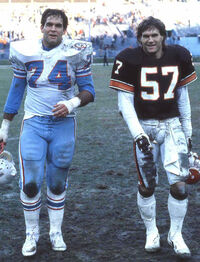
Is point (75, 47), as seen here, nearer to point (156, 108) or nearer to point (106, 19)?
point (156, 108)

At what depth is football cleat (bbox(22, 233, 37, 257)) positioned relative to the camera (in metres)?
3.73

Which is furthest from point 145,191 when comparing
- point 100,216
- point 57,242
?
point 100,216

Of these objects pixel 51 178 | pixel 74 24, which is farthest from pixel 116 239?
pixel 74 24

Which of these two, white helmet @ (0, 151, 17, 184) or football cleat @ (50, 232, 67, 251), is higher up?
white helmet @ (0, 151, 17, 184)

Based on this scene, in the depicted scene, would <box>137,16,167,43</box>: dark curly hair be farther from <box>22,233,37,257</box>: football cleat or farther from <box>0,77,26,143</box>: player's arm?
<box>22,233,37,257</box>: football cleat

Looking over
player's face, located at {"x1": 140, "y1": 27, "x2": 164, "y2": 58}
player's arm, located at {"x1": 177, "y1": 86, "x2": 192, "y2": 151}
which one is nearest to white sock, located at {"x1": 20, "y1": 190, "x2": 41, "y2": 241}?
player's arm, located at {"x1": 177, "y1": 86, "x2": 192, "y2": 151}

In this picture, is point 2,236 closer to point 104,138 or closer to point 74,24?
point 104,138

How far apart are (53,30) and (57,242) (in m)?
1.69

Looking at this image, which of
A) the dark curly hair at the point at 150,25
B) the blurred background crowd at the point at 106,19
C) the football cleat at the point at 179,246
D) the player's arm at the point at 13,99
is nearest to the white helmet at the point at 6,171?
the player's arm at the point at 13,99

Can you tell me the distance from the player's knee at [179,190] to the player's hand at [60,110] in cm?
100

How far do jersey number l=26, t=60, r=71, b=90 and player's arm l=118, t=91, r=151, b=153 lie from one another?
0.47 meters

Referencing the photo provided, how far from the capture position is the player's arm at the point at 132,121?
11.9 ft

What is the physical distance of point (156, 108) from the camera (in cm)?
376

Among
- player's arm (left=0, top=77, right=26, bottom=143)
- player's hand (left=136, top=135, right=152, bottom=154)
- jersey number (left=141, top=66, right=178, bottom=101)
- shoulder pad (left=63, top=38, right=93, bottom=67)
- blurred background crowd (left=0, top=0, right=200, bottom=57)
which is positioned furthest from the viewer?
blurred background crowd (left=0, top=0, right=200, bottom=57)
